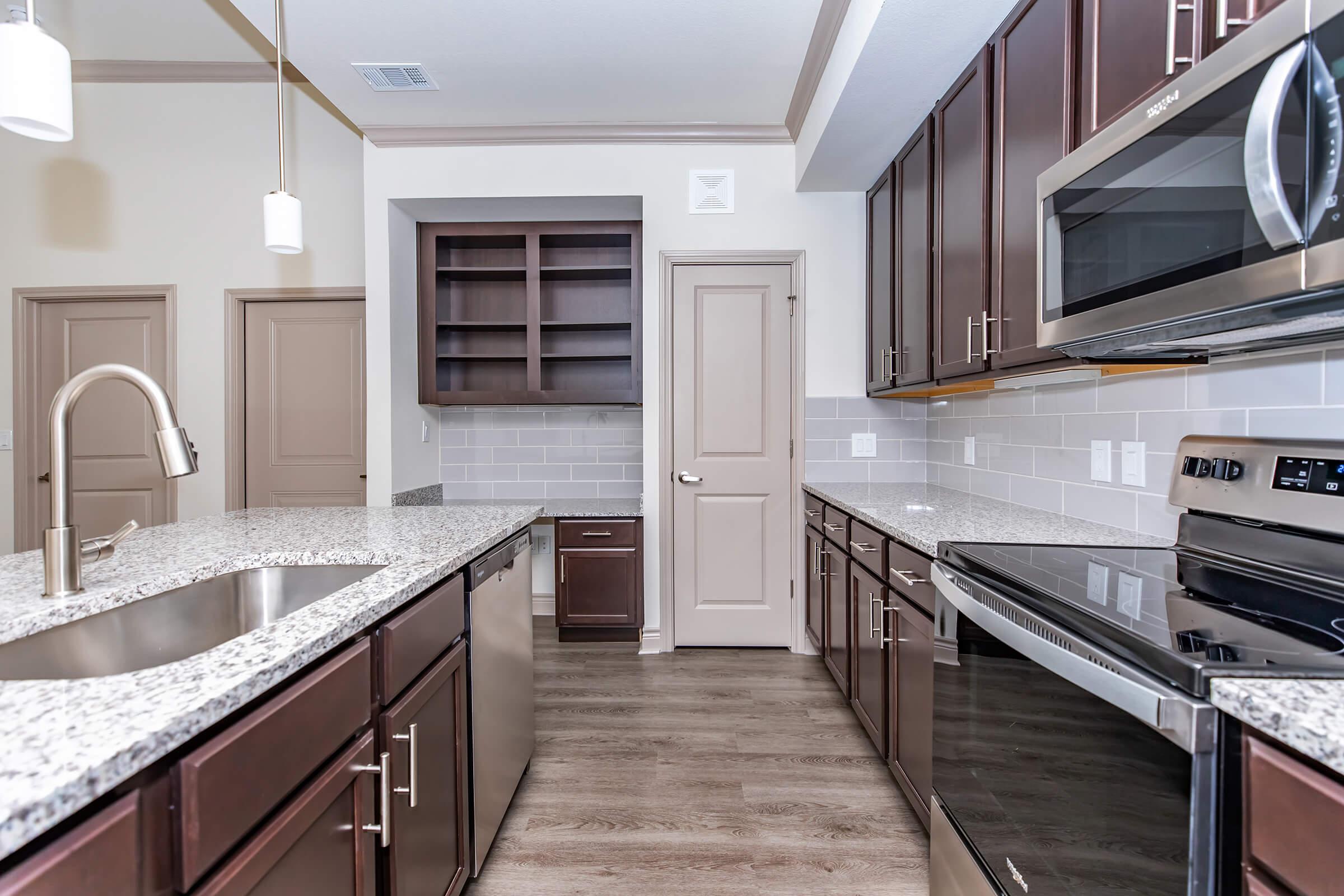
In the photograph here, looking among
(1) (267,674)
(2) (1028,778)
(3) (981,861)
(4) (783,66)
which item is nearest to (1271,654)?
(2) (1028,778)

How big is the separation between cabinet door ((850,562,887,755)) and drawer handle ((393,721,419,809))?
139cm

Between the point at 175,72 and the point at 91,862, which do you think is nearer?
the point at 91,862

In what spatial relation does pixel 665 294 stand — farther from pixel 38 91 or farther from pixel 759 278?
pixel 38 91

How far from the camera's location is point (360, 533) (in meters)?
1.76

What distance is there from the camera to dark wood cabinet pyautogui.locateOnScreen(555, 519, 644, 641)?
3.28 meters

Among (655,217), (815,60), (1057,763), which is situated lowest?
(1057,763)

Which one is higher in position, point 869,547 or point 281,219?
point 281,219

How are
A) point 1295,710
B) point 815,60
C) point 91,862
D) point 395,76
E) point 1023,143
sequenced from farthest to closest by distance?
point 395,76
point 815,60
point 1023,143
point 1295,710
point 91,862

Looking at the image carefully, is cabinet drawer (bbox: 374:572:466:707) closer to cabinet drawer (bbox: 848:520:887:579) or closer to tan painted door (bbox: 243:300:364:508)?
cabinet drawer (bbox: 848:520:887:579)

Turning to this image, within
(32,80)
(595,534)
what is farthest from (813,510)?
(32,80)

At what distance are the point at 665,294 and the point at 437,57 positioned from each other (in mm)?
1441

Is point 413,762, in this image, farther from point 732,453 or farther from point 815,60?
point 815,60

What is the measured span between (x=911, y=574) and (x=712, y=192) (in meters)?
2.33

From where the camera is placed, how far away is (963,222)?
6.88 feet
